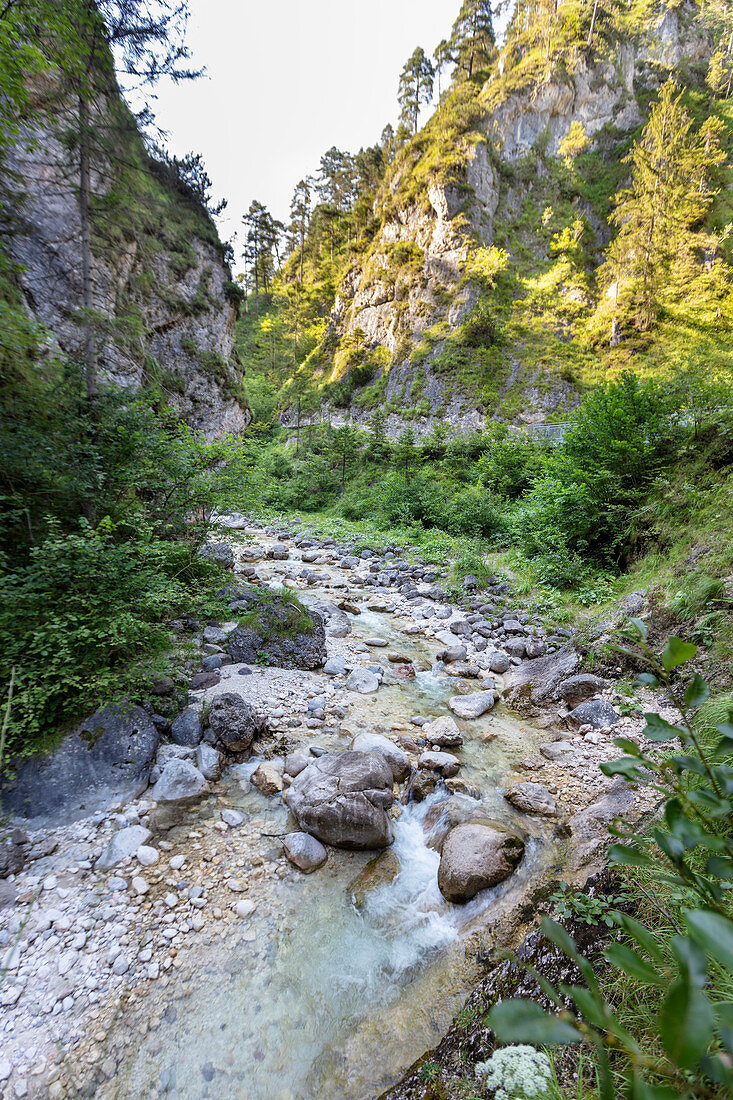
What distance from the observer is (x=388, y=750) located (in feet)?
14.7

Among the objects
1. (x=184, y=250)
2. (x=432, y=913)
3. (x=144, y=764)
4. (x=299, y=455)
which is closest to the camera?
(x=432, y=913)

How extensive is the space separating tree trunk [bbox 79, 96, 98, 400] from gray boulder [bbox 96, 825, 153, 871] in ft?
15.2

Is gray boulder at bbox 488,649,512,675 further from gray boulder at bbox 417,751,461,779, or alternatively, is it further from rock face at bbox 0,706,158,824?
rock face at bbox 0,706,158,824

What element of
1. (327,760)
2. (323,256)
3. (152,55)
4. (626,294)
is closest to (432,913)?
(327,760)

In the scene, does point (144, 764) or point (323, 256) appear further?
point (323, 256)

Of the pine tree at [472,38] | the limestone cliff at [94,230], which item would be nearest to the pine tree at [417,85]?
the pine tree at [472,38]

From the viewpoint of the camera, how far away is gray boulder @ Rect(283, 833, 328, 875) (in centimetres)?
347

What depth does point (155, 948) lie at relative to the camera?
2.85 metres

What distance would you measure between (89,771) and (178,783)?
0.76 m

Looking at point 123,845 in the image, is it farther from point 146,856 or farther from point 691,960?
point 691,960

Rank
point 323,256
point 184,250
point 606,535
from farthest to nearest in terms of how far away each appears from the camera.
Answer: point 323,256, point 184,250, point 606,535

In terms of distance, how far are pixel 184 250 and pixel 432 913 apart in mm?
21676

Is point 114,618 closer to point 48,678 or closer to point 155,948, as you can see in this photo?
point 48,678

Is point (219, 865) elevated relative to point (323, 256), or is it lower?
lower
